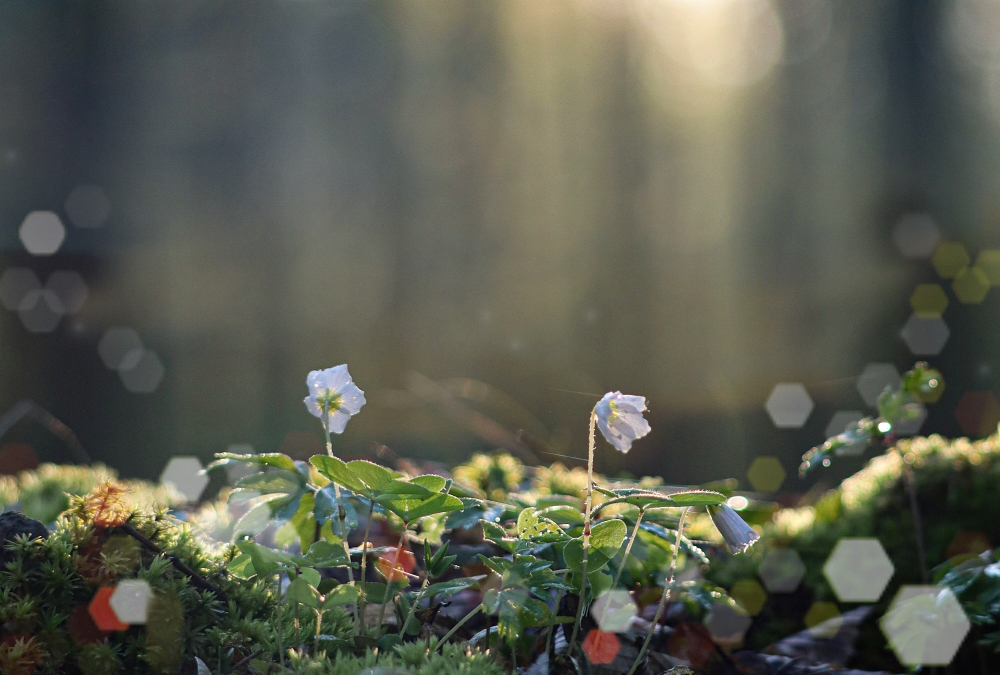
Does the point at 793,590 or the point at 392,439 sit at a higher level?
the point at 793,590

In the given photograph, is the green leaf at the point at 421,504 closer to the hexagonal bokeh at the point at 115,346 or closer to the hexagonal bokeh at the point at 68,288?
the hexagonal bokeh at the point at 115,346

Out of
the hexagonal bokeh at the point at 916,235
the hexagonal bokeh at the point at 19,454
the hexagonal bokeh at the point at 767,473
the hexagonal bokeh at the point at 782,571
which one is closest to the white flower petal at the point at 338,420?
the hexagonal bokeh at the point at 782,571

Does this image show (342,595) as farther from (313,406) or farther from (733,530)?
(733,530)

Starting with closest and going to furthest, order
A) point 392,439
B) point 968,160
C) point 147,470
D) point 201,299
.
Result: point 147,470 < point 392,439 < point 968,160 < point 201,299

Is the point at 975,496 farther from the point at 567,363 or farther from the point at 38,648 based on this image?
the point at 567,363

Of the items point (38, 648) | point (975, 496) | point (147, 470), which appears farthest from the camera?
point (147, 470)

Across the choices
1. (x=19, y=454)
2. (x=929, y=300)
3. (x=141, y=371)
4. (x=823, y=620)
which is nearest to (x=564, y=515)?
(x=823, y=620)

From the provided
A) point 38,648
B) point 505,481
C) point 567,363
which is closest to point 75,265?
point 567,363

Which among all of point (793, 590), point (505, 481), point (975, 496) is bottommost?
point (793, 590)
